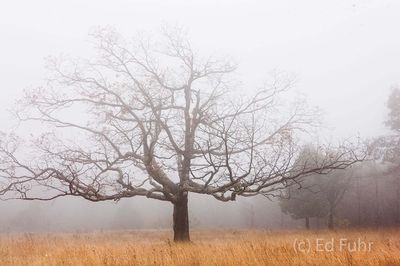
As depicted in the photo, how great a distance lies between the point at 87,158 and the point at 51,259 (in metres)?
6.31

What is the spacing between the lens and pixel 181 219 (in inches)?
641

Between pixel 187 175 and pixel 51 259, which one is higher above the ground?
pixel 187 175

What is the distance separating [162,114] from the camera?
16.5 m

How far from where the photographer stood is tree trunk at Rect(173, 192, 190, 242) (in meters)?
16.1

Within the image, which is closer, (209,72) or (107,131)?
(107,131)

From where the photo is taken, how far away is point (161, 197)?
16.0 metres

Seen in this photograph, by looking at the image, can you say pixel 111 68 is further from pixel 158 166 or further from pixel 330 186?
pixel 330 186

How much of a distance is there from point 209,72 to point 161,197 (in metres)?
6.05

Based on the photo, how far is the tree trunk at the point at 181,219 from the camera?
52.8 ft

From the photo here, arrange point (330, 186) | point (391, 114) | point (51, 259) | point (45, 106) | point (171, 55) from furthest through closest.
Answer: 1. point (330, 186)
2. point (391, 114)
3. point (171, 55)
4. point (45, 106)
5. point (51, 259)

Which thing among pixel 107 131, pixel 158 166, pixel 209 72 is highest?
pixel 209 72

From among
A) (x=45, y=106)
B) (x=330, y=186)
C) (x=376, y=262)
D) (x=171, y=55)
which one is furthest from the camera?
(x=330, y=186)

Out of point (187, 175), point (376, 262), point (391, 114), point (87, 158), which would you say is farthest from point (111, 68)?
point (391, 114)

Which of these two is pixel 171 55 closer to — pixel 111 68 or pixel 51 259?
pixel 111 68
